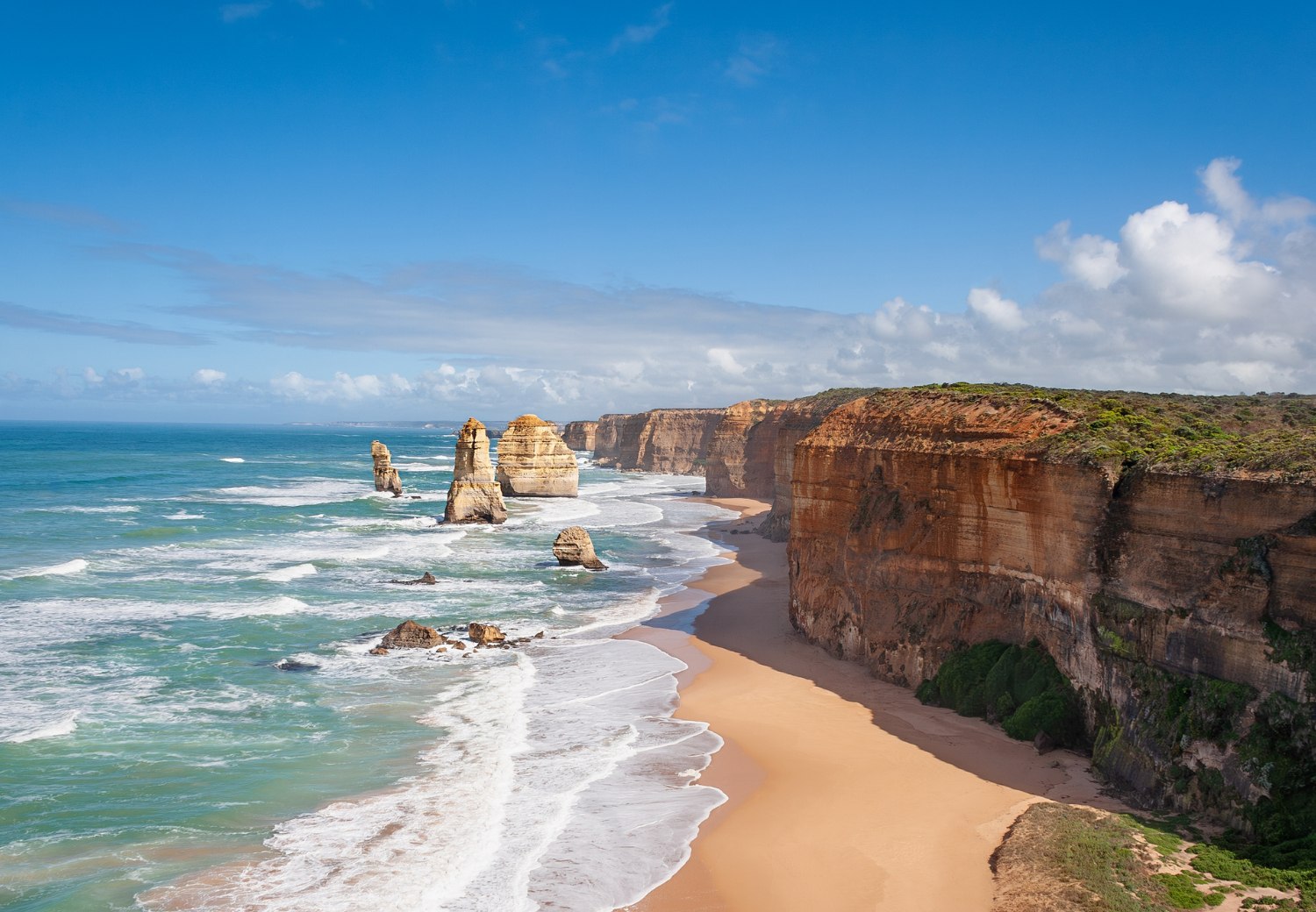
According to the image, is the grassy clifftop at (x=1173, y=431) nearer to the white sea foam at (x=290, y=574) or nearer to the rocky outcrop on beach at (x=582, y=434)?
the white sea foam at (x=290, y=574)

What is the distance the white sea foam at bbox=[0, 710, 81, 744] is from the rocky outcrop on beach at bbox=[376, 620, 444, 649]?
801cm

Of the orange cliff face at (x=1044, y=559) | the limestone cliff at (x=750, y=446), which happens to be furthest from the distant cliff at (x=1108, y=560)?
the limestone cliff at (x=750, y=446)

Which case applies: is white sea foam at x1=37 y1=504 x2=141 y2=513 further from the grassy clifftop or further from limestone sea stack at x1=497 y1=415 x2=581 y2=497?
the grassy clifftop

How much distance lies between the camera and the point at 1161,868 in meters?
11.6

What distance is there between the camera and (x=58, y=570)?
1393 inches

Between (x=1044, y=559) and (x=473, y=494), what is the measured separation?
41.4 meters

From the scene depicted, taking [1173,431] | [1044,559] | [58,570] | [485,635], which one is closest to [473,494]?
[58,570]

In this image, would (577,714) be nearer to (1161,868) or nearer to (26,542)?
(1161,868)

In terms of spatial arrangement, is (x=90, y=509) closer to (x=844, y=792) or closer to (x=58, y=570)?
(x=58, y=570)

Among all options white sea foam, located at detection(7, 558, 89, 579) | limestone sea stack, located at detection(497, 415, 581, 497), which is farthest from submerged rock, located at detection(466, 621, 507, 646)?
limestone sea stack, located at detection(497, 415, 581, 497)

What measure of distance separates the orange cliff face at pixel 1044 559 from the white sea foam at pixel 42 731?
58.6ft

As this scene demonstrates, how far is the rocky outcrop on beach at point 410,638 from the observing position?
2539 cm

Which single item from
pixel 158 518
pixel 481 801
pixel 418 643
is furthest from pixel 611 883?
pixel 158 518

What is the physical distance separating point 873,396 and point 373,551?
28100mm
